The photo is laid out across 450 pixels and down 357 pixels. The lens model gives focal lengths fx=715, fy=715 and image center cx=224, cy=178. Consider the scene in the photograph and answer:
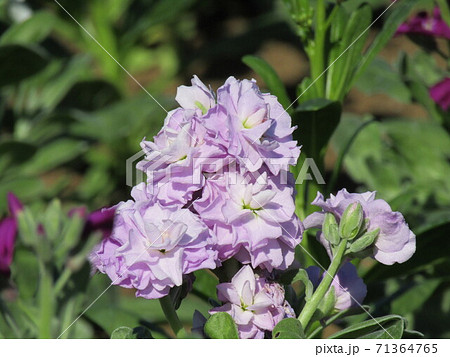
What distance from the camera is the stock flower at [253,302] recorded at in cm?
78

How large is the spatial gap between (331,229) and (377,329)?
163 millimetres

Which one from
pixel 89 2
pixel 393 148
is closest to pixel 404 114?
pixel 393 148

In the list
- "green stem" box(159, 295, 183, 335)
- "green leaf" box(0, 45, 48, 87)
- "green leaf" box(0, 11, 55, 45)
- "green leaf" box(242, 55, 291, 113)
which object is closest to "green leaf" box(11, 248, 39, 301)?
"green leaf" box(0, 45, 48, 87)

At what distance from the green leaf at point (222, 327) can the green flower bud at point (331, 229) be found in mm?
138

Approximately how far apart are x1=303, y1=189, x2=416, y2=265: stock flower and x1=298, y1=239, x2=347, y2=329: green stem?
0.13 feet

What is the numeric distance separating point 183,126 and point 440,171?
1.31m

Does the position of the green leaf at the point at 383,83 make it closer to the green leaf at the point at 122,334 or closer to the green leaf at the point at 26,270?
the green leaf at the point at 26,270

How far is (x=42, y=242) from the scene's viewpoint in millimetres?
732

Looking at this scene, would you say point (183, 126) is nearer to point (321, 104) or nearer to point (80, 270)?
point (80, 270)

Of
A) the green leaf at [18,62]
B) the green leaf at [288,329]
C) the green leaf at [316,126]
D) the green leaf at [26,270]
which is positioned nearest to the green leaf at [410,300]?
the green leaf at [316,126]

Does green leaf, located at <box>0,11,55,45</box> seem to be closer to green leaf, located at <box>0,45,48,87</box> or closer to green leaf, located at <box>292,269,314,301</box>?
green leaf, located at <box>0,45,48,87</box>

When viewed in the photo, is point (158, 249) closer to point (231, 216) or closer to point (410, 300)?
point (231, 216)

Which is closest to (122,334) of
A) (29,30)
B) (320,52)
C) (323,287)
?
(323,287)

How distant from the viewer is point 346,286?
2.81 feet
